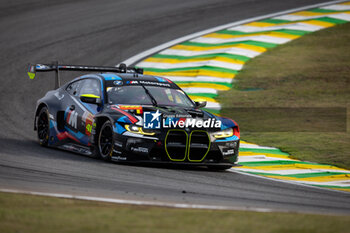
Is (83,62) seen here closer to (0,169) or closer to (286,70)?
(286,70)

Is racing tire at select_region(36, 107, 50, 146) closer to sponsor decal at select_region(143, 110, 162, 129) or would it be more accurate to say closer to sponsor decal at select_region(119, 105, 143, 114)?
sponsor decal at select_region(119, 105, 143, 114)

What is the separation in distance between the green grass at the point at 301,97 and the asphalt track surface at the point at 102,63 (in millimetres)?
3052

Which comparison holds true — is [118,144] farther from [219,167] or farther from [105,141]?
[219,167]

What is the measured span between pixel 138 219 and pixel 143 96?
481cm

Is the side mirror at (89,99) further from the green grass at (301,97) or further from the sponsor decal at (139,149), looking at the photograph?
the green grass at (301,97)

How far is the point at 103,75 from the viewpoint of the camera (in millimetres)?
10734

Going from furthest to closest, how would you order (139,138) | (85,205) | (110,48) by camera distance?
(110,48) → (139,138) → (85,205)

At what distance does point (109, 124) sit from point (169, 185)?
2.05m

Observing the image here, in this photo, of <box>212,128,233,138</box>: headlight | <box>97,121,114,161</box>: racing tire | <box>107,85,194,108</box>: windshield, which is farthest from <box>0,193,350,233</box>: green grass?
<box>107,85,194,108</box>: windshield

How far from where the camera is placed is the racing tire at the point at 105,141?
9406 mm

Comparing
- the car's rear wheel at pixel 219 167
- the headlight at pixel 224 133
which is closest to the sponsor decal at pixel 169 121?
the headlight at pixel 224 133

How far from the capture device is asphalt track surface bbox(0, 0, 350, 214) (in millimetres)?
7168

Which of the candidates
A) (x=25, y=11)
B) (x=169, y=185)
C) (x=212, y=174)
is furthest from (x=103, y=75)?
(x=25, y=11)

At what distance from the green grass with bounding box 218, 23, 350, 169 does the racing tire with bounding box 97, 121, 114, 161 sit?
3.38 m
